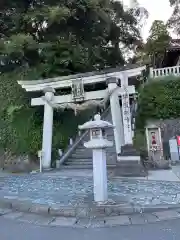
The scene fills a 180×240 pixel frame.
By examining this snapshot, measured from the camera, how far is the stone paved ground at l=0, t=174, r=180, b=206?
6.06 meters

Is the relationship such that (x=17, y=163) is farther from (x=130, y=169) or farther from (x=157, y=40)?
(x=157, y=40)

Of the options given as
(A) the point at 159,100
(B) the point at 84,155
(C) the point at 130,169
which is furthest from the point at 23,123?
(A) the point at 159,100

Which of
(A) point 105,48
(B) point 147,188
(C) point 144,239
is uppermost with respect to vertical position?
(A) point 105,48

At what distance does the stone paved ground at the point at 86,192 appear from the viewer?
6.06m

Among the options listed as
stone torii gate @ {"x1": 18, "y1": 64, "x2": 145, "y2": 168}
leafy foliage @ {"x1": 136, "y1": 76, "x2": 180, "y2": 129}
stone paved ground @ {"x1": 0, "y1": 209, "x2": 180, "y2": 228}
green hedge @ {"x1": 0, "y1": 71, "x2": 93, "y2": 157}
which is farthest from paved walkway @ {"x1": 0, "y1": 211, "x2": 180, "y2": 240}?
leafy foliage @ {"x1": 136, "y1": 76, "x2": 180, "y2": 129}

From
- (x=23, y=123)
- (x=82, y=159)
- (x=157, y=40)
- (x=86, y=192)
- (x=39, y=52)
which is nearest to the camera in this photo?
(x=86, y=192)

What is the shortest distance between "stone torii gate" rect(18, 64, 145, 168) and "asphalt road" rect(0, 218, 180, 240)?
692 centimetres

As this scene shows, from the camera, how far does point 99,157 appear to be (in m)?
6.00

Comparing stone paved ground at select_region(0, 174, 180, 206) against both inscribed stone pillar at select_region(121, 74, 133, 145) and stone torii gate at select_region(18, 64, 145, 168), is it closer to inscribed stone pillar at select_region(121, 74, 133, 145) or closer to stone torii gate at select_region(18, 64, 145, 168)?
inscribed stone pillar at select_region(121, 74, 133, 145)

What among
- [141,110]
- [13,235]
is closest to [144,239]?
[13,235]

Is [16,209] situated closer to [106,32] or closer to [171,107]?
[171,107]

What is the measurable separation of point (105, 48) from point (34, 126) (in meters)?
10.4

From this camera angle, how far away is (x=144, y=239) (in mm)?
3920

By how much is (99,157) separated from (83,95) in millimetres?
6861
